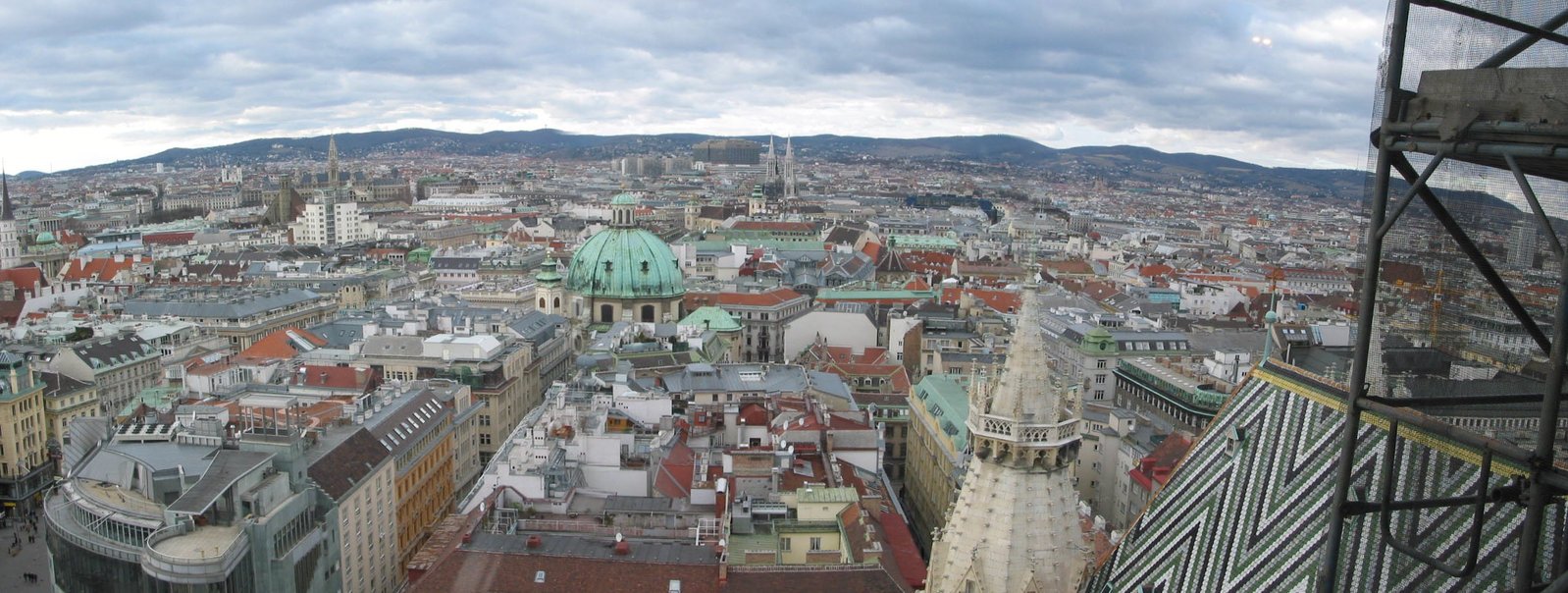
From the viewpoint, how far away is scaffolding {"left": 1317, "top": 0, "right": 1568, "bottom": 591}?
762 centimetres

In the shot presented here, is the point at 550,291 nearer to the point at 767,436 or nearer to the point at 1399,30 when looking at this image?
the point at 767,436

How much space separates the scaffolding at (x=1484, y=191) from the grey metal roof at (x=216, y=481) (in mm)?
37840

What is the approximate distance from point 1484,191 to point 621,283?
86505 millimetres

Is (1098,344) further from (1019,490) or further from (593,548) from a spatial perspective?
(1019,490)

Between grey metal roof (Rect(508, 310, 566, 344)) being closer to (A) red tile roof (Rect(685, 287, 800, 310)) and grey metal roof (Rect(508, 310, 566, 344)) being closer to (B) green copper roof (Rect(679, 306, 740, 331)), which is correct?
(B) green copper roof (Rect(679, 306, 740, 331))

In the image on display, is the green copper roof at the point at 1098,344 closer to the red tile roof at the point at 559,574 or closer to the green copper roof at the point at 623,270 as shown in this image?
the green copper roof at the point at 623,270

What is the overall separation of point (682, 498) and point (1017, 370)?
26716mm

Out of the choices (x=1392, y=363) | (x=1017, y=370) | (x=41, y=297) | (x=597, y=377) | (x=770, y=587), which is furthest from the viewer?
(x=41, y=297)

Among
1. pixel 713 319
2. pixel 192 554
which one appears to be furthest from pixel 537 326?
pixel 192 554

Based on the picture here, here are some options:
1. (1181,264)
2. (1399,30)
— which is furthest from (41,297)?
(1181,264)

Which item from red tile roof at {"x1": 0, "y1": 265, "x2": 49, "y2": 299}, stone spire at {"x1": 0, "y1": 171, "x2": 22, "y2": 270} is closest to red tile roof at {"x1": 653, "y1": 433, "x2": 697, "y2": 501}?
red tile roof at {"x1": 0, "y1": 265, "x2": 49, "y2": 299}

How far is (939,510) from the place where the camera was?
56938 mm

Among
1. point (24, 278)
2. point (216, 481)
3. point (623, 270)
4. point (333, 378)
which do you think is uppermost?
point (623, 270)

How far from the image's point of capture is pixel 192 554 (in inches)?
1478
